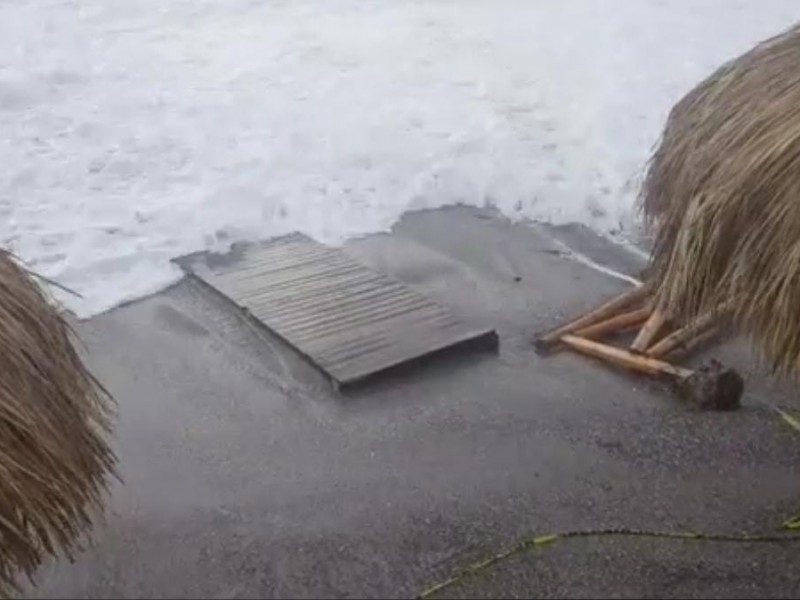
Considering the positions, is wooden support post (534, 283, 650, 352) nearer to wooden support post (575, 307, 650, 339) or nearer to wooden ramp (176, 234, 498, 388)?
wooden support post (575, 307, 650, 339)

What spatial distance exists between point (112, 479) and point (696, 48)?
4.55 m

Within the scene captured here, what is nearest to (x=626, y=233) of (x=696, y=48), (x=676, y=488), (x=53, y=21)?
(x=676, y=488)

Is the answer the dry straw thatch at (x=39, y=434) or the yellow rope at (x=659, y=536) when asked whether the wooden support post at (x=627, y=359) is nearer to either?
the yellow rope at (x=659, y=536)

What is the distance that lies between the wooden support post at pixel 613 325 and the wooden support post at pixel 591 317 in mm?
25

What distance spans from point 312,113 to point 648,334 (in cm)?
261

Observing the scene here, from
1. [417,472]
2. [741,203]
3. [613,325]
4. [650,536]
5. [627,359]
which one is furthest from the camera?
Result: [613,325]

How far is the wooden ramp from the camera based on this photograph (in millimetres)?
3568

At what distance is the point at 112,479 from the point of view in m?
2.97

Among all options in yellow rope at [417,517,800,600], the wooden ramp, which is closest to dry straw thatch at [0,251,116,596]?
yellow rope at [417,517,800,600]

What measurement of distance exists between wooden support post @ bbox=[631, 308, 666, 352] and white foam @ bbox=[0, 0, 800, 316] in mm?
973

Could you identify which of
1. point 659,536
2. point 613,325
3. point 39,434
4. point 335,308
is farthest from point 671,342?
point 39,434

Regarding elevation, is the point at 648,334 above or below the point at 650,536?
above

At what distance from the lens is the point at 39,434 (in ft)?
5.87

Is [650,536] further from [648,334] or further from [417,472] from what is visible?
[648,334]
